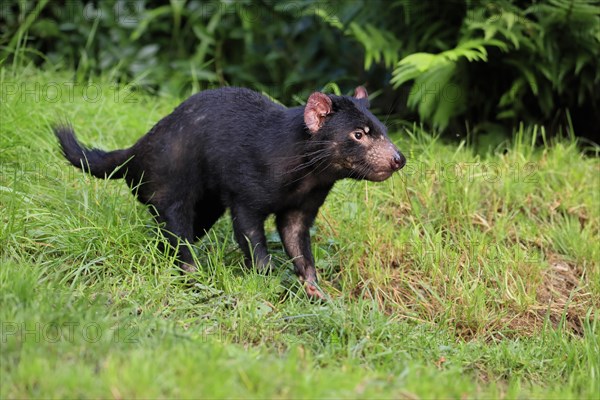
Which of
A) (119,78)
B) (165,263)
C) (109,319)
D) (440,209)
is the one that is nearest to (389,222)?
(440,209)

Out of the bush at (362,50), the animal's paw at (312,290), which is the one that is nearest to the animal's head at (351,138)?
the animal's paw at (312,290)

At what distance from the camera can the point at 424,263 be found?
203 inches

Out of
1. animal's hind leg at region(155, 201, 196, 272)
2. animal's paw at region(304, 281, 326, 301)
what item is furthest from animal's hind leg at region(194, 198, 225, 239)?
animal's paw at region(304, 281, 326, 301)

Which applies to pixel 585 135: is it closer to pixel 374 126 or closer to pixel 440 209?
pixel 440 209

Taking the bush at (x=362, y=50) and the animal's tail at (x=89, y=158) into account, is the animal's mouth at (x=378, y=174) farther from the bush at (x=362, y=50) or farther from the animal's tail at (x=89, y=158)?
the bush at (x=362, y=50)

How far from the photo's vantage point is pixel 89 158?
5.04 m

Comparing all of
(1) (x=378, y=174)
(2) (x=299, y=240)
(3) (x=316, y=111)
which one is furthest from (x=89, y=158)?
(1) (x=378, y=174)

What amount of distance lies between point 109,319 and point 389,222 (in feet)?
7.55

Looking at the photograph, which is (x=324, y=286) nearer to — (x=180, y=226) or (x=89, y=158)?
(x=180, y=226)

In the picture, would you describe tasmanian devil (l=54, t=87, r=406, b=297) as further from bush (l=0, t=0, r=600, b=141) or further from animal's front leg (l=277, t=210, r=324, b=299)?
bush (l=0, t=0, r=600, b=141)

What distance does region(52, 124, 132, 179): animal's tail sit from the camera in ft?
16.4

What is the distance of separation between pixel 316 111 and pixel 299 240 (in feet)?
2.53

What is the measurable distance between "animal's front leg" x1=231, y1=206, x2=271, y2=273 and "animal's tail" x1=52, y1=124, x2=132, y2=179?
2.72 ft

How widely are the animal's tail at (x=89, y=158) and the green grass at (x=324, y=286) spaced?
0.47 ft
